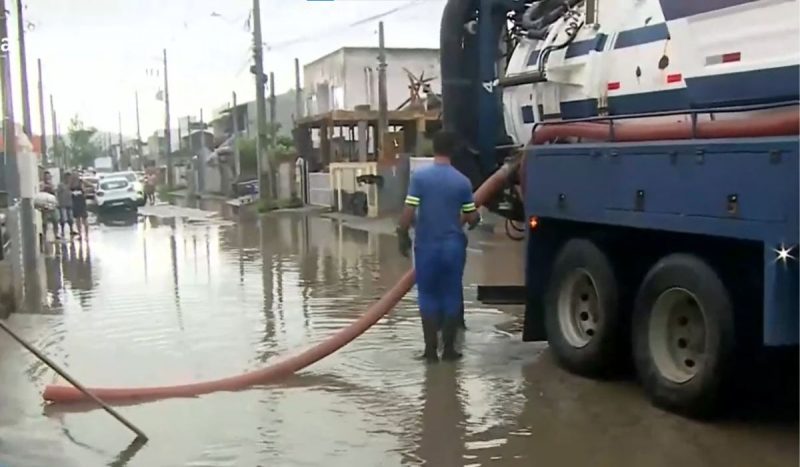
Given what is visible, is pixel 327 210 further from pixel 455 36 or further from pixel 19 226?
pixel 455 36

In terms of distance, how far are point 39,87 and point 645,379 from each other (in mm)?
43470

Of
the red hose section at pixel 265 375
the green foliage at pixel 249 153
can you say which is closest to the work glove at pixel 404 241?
the red hose section at pixel 265 375

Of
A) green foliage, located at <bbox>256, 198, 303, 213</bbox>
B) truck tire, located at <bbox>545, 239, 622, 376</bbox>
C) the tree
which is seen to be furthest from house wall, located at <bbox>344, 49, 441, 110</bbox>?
the tree

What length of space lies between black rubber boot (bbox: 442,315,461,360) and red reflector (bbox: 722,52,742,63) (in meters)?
3.07

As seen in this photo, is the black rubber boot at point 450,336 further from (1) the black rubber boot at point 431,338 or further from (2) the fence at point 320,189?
(2) the fence at point 320,189

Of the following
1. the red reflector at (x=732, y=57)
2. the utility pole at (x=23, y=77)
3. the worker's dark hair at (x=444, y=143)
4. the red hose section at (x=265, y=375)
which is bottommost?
the red hose section at (x=265, y=375)

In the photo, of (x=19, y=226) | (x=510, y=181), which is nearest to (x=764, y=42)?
(x=510, y=181)

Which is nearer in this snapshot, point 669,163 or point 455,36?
point 669,163

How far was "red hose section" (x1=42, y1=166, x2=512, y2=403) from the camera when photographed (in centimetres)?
758

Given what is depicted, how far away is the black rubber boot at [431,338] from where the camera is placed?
8609 millimetres

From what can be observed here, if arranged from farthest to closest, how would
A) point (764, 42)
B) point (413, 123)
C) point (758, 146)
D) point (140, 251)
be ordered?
1. point (413, 123)
2. point (140, 251)
3. point (764, 42)
4. point (758, 146)

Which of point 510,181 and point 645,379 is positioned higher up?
point 510,181

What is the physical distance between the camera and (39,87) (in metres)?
46.3

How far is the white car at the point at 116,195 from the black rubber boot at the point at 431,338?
101ft
